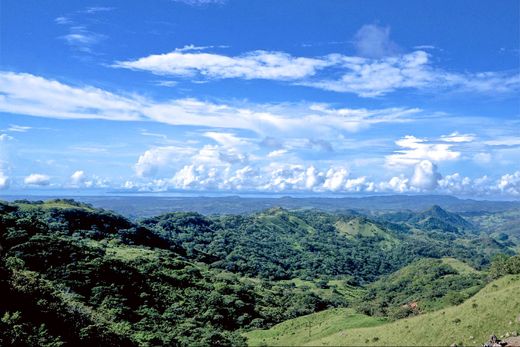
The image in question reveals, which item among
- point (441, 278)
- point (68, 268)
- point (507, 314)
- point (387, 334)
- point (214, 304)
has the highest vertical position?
point (387, 334)

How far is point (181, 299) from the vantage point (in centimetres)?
8019

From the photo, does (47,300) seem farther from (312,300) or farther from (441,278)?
(441,278)

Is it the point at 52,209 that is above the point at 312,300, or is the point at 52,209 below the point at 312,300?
above

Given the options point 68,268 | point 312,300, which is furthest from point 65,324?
point 312,300

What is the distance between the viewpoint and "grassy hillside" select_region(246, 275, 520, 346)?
15.7 metres

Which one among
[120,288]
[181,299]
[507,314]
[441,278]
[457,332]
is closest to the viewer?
[457,332]

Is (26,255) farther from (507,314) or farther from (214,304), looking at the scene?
(507,314)

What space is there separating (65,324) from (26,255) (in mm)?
45584

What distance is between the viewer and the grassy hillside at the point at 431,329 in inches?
619

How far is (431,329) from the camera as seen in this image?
18.4 m

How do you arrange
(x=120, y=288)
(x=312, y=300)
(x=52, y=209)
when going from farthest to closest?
1. (x=52, y=209)
2. (x=312, y=300)
3. (x=120, y=288)

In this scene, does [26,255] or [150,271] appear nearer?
[26,255]

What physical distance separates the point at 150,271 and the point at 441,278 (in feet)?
475

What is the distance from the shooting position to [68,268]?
254ft
